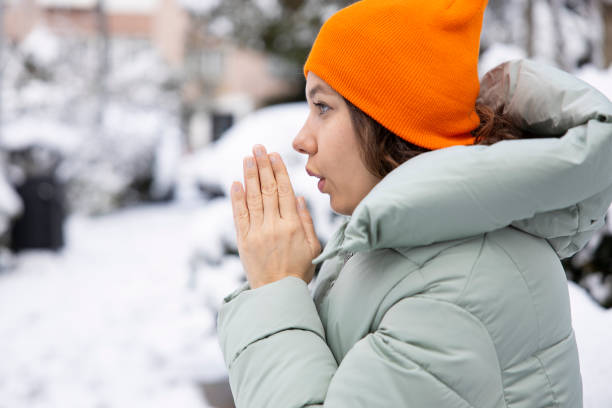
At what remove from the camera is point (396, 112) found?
1.20 meters

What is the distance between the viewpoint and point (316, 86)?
128cm

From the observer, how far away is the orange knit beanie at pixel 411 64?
117cm

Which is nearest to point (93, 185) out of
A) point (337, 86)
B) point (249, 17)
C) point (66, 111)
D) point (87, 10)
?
point (66, 111)

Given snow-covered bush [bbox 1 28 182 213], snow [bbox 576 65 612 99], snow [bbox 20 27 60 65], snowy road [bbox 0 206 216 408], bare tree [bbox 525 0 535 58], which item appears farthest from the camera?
snow [bbox 20 27 60 65]

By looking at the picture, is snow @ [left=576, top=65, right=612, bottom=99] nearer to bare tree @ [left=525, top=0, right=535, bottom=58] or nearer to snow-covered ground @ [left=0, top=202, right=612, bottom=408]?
snow-covered ground @ [left=0, top=202, right=612, bottom=408]

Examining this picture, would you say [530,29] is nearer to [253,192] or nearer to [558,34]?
[558,34]

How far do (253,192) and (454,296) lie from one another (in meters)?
0.54

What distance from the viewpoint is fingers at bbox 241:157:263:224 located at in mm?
1306

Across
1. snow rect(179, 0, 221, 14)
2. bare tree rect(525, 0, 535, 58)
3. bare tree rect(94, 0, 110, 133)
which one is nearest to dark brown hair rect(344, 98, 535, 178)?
bare tree rect(525, 0, 535, 58)

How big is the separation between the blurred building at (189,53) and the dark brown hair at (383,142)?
888 cm

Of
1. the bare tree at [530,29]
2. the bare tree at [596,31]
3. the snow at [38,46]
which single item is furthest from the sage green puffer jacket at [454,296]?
the snow at [38,46]

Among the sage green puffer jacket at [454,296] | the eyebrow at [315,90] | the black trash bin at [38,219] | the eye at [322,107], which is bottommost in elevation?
the black trash bin at [38,219]

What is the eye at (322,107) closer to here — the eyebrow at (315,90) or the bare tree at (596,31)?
the eyebrow at (315,90)

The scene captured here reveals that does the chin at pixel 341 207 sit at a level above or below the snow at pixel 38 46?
above
